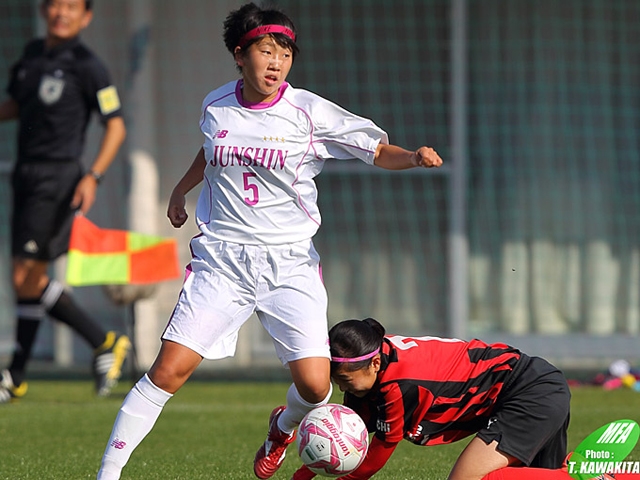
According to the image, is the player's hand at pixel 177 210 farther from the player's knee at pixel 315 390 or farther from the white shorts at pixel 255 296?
the player's knee at pixel 315 390

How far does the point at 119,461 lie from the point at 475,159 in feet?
21.2

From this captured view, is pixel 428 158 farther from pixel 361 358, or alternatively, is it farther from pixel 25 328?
Answer: pixel 25 328

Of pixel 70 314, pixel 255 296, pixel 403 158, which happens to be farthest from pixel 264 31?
pixel 70 314

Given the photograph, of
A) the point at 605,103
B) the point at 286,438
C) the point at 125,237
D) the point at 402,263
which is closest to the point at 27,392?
the point at 125,237

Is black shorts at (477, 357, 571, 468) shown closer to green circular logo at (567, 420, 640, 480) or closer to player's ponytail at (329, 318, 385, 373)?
green circular logo at (567, 420, 640, 480)

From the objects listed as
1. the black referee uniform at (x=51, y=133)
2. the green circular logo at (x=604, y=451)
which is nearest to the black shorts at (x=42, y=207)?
the black referee uniform at (x=51, y=133)

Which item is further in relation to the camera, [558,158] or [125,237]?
[558,158]

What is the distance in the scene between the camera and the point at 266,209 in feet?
14.6

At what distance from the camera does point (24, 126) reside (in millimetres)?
7656

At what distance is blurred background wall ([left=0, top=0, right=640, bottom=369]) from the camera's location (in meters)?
9.91

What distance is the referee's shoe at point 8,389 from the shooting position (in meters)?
7.44

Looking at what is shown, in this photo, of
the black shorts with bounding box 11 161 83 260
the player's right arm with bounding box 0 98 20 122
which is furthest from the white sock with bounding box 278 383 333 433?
the player's right arm with bounding box 0 98 20 122

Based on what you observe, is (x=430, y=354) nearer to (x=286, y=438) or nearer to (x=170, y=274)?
(x=286, y=438)

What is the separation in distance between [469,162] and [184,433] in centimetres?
459
